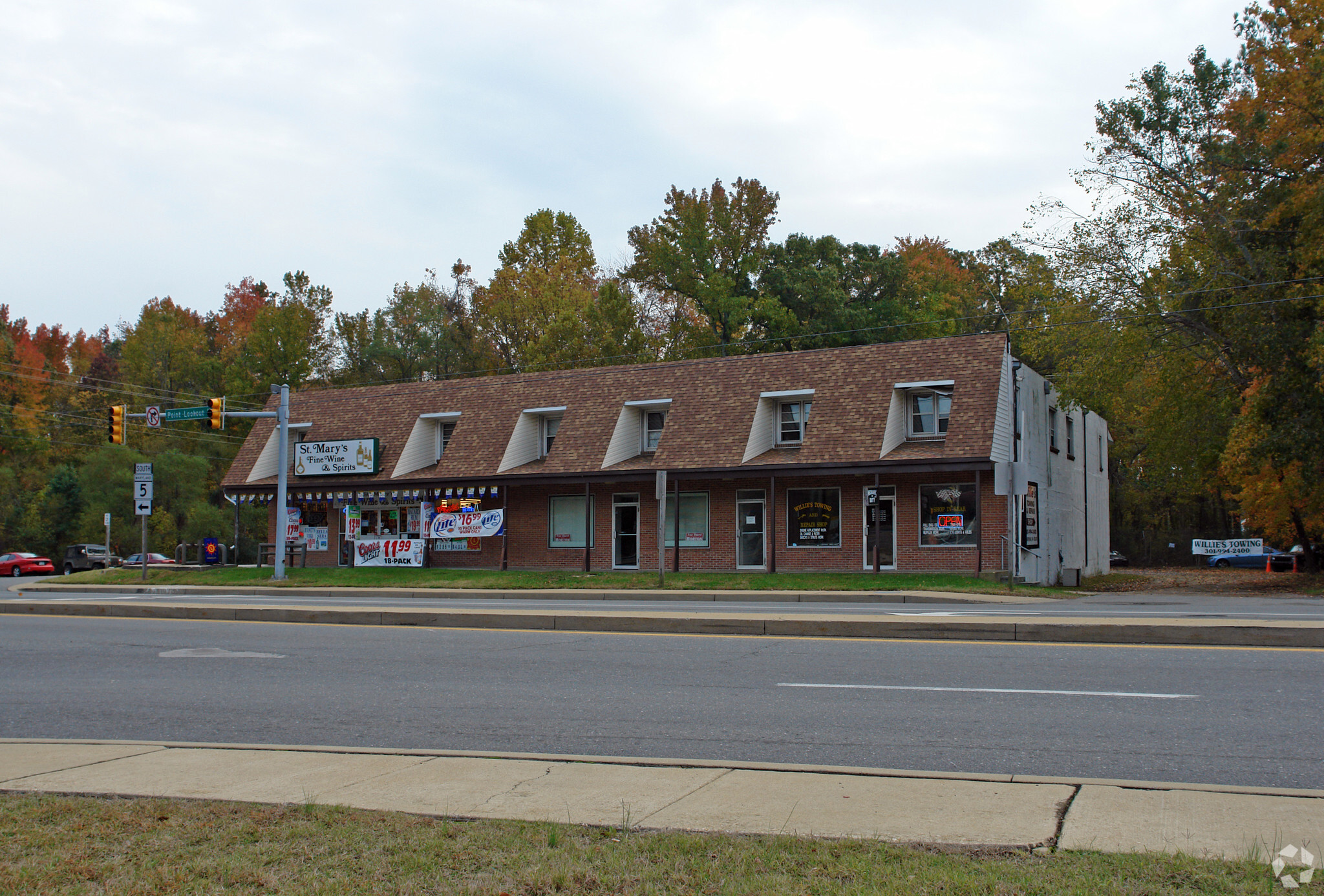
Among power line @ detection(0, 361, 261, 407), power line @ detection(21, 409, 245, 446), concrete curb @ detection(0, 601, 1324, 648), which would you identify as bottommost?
concrete curb @ detection(0, 601, 1324, 648)

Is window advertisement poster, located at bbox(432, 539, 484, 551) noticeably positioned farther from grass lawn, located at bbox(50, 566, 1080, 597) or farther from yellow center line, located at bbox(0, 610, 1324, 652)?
yellow center line, located at bbox(0, 610, 1324, 652)

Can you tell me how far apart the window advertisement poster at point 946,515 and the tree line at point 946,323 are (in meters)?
6.20

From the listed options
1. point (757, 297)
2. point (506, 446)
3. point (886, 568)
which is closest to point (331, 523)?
point (506, 446)

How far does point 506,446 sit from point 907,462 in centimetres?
1262

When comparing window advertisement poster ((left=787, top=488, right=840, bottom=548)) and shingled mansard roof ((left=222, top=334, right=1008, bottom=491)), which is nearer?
shingled mansard roof ((left=222, top=334, right=1008, bottom=491))

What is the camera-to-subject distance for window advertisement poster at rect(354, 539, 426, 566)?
3453cm

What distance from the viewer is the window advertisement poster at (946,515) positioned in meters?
28.3

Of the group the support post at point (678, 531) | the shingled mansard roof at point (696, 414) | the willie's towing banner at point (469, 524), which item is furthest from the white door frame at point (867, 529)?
the willie's towing banner at point (469, 524)

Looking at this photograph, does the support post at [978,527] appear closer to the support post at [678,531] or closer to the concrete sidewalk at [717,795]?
the support post at [678,531]

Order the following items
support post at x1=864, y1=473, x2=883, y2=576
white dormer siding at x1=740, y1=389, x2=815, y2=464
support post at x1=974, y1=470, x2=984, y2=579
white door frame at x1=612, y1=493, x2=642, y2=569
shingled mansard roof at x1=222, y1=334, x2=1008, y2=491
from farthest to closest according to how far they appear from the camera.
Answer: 1. white door frame at x1=612, y1=493, x2=642, y2=569
2. white dormer siding at x1=740, y1=389, x2=815, y2=464
3. shingled mansard roof at x1=222, y1=334, x2=1008, y2=491
4. support post at x1=864, y1=473, x2=883, y2=576
5. support post at x1=974, y1=470, x2=984, y2=579

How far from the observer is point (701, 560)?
31.5 m

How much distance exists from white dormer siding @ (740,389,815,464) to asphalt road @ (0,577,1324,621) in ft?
24.0

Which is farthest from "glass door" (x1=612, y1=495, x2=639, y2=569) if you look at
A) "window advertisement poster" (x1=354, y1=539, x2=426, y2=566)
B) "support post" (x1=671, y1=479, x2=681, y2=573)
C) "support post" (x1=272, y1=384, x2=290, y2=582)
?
"support post" (x1=272, y1=384, x2=290, y2=582)

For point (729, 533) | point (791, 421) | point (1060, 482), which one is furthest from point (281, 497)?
point (1060, 482)
